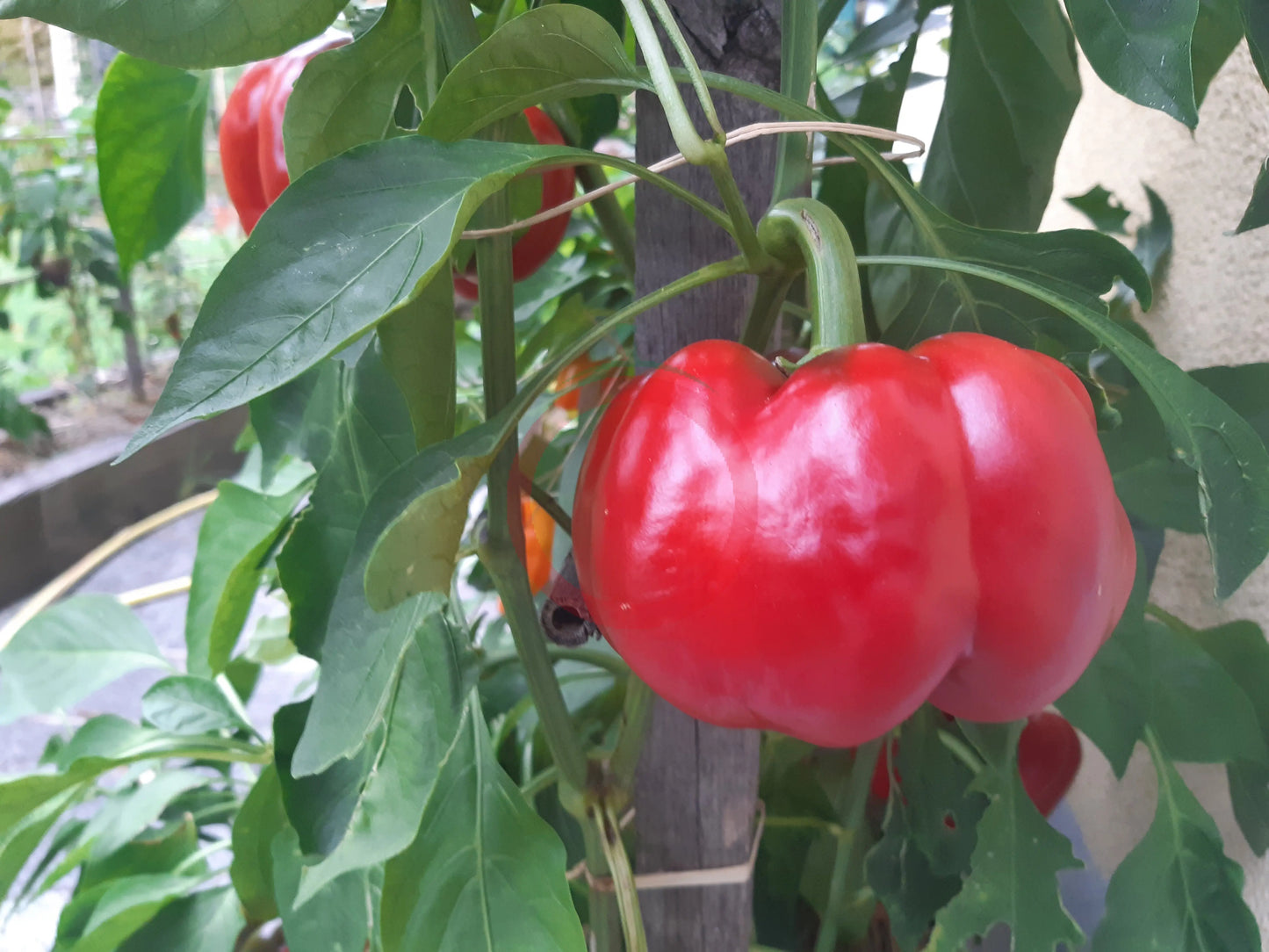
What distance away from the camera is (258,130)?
405 millimetres

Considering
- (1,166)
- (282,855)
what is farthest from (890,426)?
(1,166)

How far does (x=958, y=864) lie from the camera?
0.36m

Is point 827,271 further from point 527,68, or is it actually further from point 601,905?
point 601,905

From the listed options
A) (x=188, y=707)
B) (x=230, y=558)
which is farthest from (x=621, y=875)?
(x=188, y=707)

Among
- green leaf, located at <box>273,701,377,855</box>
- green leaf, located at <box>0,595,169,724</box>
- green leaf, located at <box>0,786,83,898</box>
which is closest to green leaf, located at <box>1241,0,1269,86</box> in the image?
green leaf, located at <box>273,701,377,855</box>

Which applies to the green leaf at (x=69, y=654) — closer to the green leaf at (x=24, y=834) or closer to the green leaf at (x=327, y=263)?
the green leaf at (x=24, y=834)

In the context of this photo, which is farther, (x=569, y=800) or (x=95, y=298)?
(x=95, y=298)

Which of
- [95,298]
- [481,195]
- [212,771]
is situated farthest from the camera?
[95,298]

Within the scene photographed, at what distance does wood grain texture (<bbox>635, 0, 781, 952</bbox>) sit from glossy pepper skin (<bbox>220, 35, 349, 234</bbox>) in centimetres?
19

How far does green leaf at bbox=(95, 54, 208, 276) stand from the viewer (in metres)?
0.35

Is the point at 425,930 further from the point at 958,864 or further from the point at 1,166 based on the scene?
the point at 1,166

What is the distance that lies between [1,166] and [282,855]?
1370 millimetres

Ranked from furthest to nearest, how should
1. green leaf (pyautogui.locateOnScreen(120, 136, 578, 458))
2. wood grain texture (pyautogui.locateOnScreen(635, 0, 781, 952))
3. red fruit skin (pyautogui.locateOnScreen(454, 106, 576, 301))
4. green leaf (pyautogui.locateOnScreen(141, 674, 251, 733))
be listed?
1. green leaf (pyautogui.locateOnScreen(141, 674, 251, 733))
2. red fruit skin (pyautogui.locateOnScreen(454, 106, 576, 301))
3. wood grain texture (pyautogui.locateOnScreen(635, 0, 781, 952))
4. green leaf (pyautogui.locateOnScreen(120, 136, 578, 458))

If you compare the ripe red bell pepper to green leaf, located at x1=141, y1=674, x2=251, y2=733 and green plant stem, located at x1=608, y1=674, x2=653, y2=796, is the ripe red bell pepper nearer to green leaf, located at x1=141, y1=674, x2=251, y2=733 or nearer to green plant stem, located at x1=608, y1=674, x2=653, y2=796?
green plant stem, located at x1=608, y1=674, x2=653, y2=796
